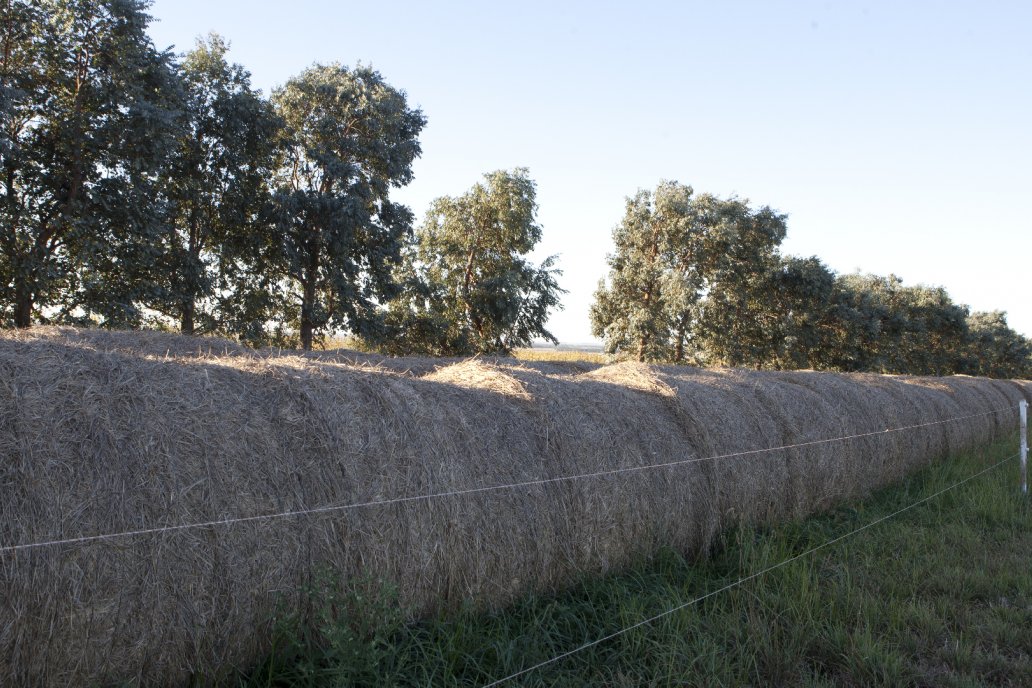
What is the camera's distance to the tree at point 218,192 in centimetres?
2175

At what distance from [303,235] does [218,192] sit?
10.5 feet

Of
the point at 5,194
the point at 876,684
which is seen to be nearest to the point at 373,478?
the point at 876,684

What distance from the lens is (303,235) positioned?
2527 centimetres

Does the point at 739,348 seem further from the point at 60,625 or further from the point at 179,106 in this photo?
the point at 60,625

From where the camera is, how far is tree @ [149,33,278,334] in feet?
71.4

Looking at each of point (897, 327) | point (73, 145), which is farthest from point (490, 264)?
point (897, 327)

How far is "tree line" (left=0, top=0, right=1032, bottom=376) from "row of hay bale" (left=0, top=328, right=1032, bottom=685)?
11702 mm

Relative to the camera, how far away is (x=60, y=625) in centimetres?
309

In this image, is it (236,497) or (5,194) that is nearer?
(236,497)

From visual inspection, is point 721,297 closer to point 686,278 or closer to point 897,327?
point 686,278

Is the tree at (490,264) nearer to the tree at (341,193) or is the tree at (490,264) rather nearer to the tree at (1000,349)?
the tree at (341,193)

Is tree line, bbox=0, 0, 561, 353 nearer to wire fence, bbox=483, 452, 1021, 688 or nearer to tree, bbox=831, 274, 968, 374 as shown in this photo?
wire fence, bbox=483, 452, 1021, 688

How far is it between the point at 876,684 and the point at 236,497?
13.2ft

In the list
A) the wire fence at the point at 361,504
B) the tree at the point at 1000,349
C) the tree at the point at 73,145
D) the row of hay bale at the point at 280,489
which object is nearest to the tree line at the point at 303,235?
the tree at the point at 73,145
